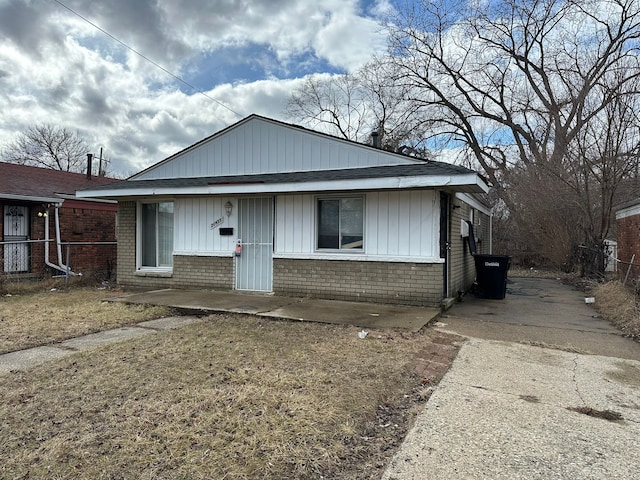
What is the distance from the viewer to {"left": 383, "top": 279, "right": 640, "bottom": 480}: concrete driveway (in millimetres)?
2570

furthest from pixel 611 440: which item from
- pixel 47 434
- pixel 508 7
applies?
pixel 508 7

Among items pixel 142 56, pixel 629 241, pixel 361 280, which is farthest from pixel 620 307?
pixel 142 56

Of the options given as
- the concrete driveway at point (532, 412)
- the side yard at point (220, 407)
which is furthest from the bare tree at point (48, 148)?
the concrete driveway at point (532, 412)

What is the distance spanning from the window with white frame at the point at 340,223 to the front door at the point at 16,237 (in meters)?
9.00

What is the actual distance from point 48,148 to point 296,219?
33.5 m

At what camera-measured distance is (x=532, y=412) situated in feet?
11.0

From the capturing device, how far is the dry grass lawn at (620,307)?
6410mm

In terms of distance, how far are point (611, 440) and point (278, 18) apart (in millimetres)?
13709

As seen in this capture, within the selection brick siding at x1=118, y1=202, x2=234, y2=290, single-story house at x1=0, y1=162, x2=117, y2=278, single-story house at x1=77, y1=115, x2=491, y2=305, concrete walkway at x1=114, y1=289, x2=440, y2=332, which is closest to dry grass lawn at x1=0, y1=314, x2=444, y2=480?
concrete walkway at x1=114, y1=289, x2=440, y2=332

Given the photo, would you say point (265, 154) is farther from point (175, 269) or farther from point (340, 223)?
point (175, 269)

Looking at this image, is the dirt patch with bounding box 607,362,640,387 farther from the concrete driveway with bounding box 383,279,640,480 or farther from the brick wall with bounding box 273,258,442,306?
the brick wall with bounding box 273,258,442,306

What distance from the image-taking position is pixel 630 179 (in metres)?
13.3

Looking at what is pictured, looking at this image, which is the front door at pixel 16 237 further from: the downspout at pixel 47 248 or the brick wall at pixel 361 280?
the brick wall at pixel 361 280

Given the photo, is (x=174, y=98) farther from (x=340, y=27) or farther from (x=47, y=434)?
(x=47, y=434)
